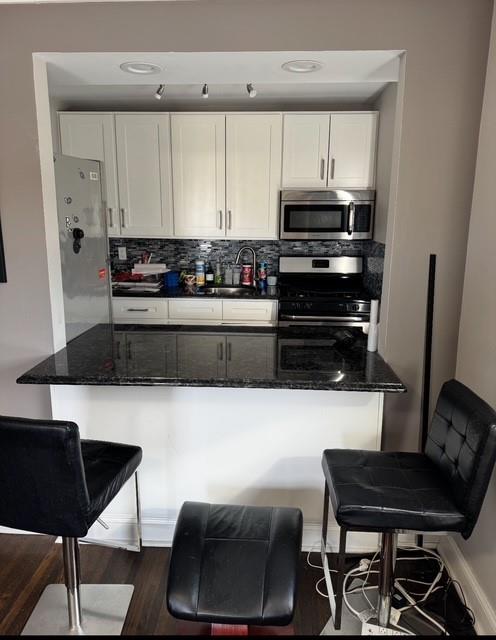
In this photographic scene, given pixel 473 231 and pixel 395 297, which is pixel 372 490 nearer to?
pixel 395 297

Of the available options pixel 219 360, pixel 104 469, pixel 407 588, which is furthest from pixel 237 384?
pixel 407 588

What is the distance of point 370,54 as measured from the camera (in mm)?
1829

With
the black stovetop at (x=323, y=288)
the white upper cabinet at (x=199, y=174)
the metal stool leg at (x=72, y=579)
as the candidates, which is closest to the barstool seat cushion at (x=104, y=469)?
the metal stool leg at (x=72, y=579)

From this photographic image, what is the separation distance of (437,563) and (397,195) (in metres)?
1.66

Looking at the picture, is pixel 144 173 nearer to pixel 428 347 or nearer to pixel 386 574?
pixel 428 347

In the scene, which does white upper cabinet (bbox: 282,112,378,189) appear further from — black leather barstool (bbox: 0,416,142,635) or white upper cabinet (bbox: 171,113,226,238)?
black leather barstool (bbox: 0,416,142,635)

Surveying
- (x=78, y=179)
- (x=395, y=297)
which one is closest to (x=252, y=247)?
(x=78, y=179)

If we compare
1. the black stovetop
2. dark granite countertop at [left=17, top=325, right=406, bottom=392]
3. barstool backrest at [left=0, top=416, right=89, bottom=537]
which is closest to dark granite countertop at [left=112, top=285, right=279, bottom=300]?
the black stovetop

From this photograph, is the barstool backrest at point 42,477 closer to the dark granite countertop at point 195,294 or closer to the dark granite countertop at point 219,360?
the dark granite countertop at point 219,360

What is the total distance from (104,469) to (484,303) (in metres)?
1.53

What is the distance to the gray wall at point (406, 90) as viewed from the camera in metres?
1.78

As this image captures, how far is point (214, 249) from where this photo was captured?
4172mm

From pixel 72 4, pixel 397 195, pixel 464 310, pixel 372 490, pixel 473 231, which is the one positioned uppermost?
pixel 72 4

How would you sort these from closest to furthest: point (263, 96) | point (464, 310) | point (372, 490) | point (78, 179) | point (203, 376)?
point (372, 490), point (203, 376), point (464, 310), point (78, 179), point (263, 96)
